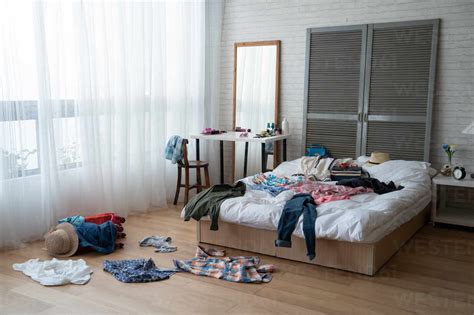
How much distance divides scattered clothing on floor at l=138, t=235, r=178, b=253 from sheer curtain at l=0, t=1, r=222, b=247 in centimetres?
85

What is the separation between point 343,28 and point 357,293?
335 centimetres

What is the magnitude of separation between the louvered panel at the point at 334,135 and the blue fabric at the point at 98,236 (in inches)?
108

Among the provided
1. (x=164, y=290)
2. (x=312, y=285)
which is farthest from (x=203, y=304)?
(x=312, y=285)

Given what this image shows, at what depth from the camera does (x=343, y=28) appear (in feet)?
18.6

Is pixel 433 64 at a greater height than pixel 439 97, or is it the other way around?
pixel 433 64

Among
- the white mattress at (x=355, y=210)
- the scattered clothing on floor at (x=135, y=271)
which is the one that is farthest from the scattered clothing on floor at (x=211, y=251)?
the scattered clothing on floor at (x=135, y=271)

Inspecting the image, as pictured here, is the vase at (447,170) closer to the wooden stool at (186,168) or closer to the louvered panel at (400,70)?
the louvered panel at (400,70)

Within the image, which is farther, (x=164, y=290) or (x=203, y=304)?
(x=164, y=290)

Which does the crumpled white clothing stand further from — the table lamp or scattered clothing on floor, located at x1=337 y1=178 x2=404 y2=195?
the table lamp

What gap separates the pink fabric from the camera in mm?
4137

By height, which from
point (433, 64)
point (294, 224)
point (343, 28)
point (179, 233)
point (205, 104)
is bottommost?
point (179, 233)

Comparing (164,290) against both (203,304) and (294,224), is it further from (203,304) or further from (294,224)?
(294,224)

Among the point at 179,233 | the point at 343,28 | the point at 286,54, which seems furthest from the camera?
the point at 286,54

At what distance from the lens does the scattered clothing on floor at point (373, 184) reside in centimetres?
452
